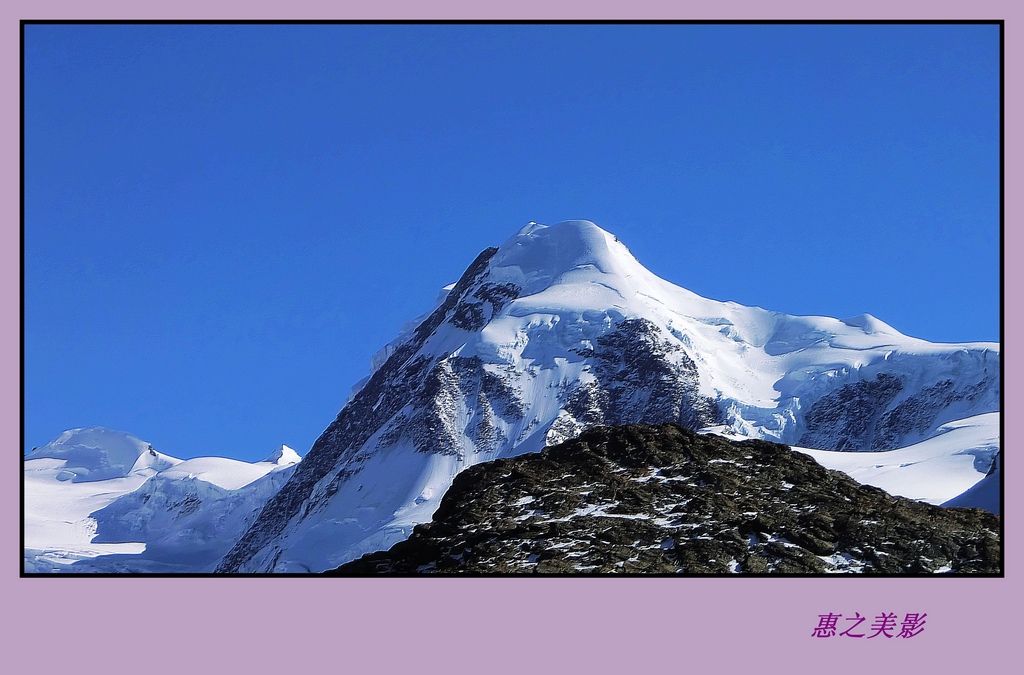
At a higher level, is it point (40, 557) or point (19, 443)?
point (19, 443)

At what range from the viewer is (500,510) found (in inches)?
1372

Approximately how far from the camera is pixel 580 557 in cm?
3195

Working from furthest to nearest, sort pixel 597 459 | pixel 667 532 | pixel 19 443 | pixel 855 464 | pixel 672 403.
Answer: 1. pixel 672 403
2. pixel 855 464
3. pixel 597 459
4. pixel 667 532
5. pixel 19 443

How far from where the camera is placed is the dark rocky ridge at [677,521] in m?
32.1

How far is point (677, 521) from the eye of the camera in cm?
3400

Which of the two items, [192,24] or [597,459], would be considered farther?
[597,459]

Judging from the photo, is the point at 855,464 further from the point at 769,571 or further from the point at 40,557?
the point at 40,557

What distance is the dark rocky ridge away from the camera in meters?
32.1

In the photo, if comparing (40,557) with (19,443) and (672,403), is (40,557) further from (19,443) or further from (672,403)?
(19,443)

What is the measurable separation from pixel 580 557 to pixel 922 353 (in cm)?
15766

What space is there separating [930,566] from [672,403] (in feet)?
538
